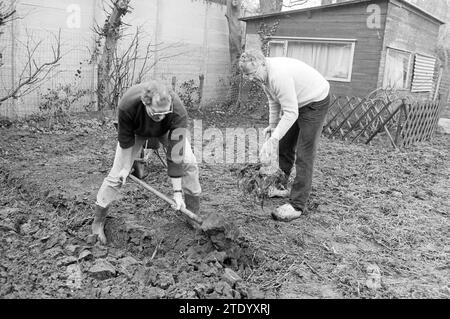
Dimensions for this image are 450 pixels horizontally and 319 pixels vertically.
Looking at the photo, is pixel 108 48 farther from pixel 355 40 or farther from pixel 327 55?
pixel 355 40

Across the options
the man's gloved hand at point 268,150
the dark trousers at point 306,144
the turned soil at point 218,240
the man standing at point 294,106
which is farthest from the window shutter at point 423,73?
the man's gloved hand at point 268,150

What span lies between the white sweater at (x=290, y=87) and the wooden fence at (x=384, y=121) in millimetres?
4602

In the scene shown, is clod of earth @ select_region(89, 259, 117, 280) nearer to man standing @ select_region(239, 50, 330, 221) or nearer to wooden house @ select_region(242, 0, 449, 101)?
man standing @ select_region(239, 50, 330, 221)

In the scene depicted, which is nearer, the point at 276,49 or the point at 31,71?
the point at 31,71

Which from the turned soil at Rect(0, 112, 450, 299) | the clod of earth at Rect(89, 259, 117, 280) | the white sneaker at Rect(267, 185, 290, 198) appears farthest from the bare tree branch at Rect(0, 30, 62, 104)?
the clod of earth at Rect(89, 259, 117, 280)

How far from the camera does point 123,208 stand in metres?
4.23

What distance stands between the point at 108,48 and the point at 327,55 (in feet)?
16.3

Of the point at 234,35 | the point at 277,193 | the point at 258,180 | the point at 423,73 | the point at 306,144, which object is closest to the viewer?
the point at 306,144

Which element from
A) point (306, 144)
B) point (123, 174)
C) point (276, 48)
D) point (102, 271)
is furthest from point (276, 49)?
point (102, 271)

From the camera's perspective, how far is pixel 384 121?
26.8 ft

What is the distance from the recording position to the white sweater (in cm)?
365

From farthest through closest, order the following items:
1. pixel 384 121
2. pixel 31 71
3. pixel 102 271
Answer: pixel 31 71 < pixel 384 121 < pixel 102 271
